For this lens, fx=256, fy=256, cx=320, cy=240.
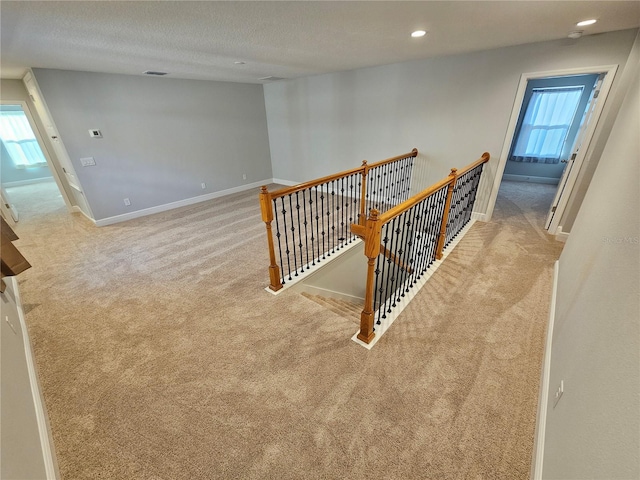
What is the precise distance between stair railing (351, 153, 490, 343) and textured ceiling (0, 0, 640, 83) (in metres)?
1.34

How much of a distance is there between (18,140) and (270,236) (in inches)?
410

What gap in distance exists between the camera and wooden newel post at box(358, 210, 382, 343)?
1735mm

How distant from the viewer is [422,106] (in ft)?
13.4

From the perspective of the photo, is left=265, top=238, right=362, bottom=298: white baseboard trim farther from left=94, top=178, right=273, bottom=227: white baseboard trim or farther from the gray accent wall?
the gray accent wall

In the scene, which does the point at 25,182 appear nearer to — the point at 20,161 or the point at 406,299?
the point at 20,161

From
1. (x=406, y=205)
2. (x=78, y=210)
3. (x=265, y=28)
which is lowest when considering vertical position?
(x=78, y=210)

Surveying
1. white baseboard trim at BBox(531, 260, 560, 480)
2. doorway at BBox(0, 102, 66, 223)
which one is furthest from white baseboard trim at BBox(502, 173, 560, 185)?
doorway at BBox(0, 102, 66, 223)

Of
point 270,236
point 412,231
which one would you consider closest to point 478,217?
point 412,231

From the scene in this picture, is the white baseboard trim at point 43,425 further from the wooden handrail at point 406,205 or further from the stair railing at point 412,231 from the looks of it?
the wooden handrail at point 406,205

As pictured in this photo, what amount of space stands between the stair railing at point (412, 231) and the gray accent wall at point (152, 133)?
4.05m

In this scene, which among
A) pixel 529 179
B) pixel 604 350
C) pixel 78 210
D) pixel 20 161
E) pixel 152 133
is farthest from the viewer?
pixel 20 161

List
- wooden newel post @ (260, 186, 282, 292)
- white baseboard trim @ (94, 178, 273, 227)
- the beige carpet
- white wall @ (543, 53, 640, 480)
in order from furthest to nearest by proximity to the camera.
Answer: white baseboard trim @ (94, 178, 273, 227) → wooden newel post @ (260, 186, 282, 292) → the beige carpet → white wall @ (543, 53, 640, 480)

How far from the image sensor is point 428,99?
399 cm

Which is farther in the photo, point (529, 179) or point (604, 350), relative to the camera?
point (529, 179)
